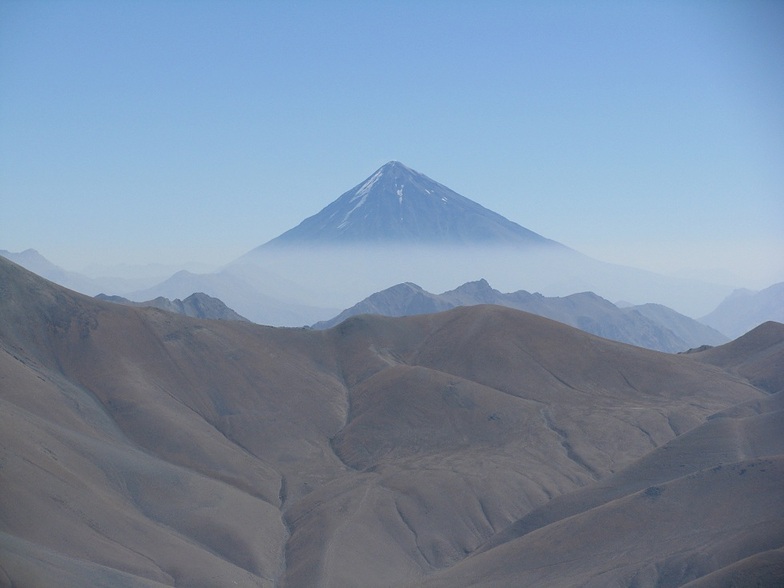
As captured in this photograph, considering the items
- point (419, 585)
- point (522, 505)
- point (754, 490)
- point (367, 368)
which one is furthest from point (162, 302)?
point (754, 490)

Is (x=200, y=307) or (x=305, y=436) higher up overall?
(x=200, y=307)

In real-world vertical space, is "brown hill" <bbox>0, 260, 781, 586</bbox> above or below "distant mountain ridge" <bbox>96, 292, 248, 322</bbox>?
below

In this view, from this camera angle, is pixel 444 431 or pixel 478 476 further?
pixel 444 431

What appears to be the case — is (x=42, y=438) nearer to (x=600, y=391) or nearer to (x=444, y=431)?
(x=444, y=431)

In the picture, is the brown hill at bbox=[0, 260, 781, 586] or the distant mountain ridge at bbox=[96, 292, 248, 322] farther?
the distant mountain ridge at bbox=[96, 292, 248, 322]

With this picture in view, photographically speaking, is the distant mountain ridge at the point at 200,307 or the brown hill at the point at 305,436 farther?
the distant mountain ridge at the point at 200,307

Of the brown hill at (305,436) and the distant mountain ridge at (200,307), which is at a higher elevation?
the distant mountain ridge at (200,307)

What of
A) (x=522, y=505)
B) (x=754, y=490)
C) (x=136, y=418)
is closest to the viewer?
(x=754, y=490)

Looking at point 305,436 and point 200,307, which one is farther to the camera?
point 200,307
